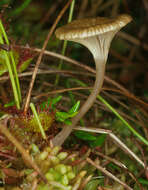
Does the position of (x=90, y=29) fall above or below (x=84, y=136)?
above

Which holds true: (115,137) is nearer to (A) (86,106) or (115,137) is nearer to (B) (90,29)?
(A) (86,106)

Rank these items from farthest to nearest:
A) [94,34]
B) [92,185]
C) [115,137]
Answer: [115,137]
[92,185]
[94,34]

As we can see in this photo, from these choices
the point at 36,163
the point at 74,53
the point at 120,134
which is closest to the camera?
the point at 36,163

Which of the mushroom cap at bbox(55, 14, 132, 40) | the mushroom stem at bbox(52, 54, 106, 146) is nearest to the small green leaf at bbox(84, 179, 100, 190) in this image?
the mushroom stem at bbox(52, 54, 106, 146)

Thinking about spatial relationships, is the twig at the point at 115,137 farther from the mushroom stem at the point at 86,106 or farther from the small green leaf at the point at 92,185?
the small green leaf at the point at 92,185

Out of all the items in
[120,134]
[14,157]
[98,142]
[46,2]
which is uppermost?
[46,2]

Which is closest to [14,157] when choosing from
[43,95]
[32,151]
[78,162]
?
[32,151]

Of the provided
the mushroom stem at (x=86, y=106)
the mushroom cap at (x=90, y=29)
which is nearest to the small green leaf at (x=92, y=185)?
the mushroom stem at (x=86, y=106)

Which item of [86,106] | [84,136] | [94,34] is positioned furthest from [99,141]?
[94,34]

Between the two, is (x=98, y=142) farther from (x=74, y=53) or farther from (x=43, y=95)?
(x=74, y=53)
